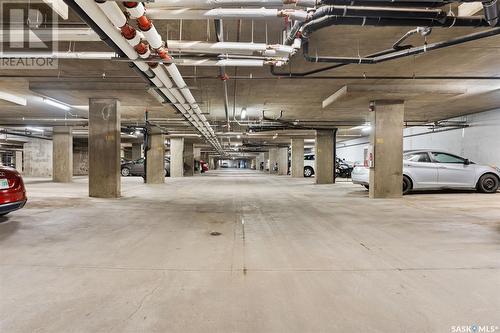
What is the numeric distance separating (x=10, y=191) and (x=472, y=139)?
49.1 feet

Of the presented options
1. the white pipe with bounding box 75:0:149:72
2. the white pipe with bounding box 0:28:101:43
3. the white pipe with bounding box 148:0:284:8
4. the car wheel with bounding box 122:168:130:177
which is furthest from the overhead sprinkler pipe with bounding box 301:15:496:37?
the car wheel with bounding box 122:168:130:177

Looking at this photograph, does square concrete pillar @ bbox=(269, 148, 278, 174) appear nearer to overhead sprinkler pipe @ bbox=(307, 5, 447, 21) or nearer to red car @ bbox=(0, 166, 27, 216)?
red car @ bbox=(0, 166, 27, 216)

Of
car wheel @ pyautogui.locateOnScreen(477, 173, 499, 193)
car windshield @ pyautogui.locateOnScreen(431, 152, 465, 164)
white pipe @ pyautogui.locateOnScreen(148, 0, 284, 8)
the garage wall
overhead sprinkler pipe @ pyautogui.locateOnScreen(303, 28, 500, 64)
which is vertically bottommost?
car wheel @ pyautogui.locateOnScreen(477, 173, 499, 193)

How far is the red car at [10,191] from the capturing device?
4355 millimetres

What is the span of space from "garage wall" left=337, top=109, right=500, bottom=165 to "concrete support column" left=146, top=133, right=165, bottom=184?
13.4 metres

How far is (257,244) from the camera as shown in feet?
11.8

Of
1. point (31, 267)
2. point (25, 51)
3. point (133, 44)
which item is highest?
point (25, 51)

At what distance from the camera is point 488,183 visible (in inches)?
365

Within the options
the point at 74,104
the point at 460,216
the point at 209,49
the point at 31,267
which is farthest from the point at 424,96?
the point at 74,104

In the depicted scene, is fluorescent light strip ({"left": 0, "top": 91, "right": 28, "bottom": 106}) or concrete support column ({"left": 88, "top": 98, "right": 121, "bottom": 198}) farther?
fluorescent light strip ({"left": 0, "top": 91, "right": 28, "bottom": 106})

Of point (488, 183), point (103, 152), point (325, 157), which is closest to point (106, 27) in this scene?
point (103, 152)

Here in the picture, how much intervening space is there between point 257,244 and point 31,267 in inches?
91.6

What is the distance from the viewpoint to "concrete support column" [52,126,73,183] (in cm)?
1523

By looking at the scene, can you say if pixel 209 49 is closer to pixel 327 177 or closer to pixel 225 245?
pixel 225 245
